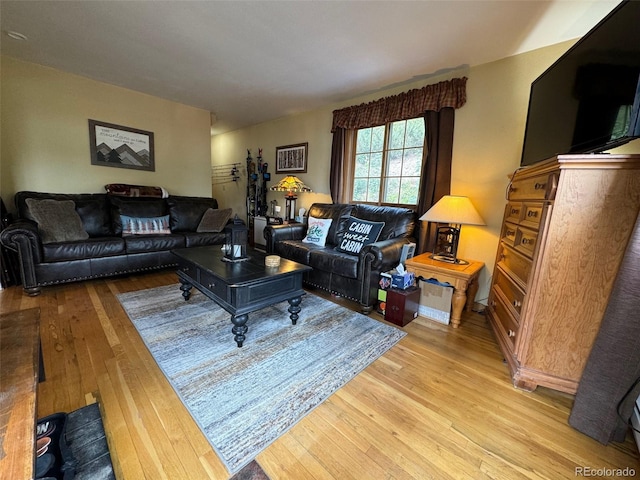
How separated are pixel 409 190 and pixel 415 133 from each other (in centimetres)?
65

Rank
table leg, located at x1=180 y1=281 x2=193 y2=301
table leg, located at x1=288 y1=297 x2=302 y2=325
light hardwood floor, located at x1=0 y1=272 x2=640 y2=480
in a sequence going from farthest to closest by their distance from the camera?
table leg, located at x1=180 y1=281 x2=193 y2=301
table leg, located at x1=288 y1=297 x2=302 y2=325
light hardwood floor, located at x1=0 y1=272 x2=640 y2=480

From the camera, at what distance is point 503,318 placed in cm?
181

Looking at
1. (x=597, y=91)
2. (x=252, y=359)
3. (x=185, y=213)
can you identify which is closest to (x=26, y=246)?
(x=185, y=213)

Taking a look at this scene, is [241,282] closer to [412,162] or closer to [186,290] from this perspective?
[186,290]

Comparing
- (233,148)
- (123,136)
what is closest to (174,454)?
(123,136)

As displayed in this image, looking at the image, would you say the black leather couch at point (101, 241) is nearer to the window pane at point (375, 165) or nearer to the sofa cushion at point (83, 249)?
the sofa cushion at point (83, 249)

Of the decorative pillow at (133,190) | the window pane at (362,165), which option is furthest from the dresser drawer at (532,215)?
the decorative pillow at (133,190)

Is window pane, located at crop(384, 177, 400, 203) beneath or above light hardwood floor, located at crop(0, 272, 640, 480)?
above

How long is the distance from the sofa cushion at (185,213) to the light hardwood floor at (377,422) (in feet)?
6.66

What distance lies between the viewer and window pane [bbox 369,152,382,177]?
3.30 meters

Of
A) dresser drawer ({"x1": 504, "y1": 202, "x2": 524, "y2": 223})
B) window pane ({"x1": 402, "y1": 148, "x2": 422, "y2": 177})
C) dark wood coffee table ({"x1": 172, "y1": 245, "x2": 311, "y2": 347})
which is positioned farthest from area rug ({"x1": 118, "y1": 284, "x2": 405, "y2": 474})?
window pane ({"x1": 402, "y1": 148, "x2": 422, "y2": 177})

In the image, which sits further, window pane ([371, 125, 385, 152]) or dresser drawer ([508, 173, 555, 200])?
window pane ([371, 125, 385, 152])

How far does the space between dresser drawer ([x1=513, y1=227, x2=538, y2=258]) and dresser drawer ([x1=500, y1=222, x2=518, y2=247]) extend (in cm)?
5

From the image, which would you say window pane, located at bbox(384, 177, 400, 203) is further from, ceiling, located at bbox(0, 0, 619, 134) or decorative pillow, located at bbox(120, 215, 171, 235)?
decorative pillow, located at bbox(120, 215, 171, 235)
